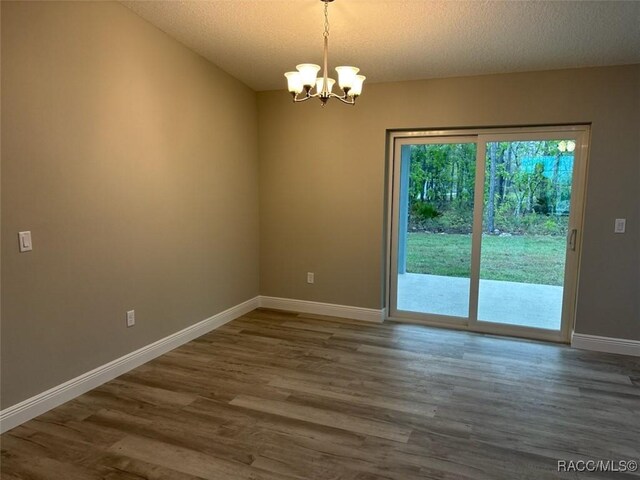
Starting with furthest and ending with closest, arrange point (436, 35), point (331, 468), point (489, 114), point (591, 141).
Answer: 1. point (489, 114)
2. point (591, 141)
3. point (436, 35)
4. point (331, 468)

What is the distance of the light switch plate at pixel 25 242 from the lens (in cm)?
231

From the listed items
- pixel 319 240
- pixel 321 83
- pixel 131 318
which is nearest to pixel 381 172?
pixel 319 240

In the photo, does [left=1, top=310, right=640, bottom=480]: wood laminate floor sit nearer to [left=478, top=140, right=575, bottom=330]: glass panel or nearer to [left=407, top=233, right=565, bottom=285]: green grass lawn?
[left=478, top=140, right=575, bottom=330]: glass panel

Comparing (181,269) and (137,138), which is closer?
(137,138)

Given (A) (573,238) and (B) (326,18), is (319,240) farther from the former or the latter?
(A) (573,238)

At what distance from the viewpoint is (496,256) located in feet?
13.4

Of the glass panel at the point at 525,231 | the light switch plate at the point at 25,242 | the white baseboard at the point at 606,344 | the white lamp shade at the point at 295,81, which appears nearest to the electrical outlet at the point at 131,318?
the light switch plate at the point at 25,242

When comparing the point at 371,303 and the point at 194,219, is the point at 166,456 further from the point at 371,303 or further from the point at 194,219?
the point at 371,303

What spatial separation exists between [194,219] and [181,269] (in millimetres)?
480

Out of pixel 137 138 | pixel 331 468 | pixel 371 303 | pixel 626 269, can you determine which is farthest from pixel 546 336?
pixel 137 138

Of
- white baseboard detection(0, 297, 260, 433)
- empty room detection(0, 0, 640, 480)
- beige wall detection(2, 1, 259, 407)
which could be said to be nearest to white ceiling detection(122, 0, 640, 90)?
empty room detection(0, 0, 640, 480)

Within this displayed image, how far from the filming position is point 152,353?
3365mm

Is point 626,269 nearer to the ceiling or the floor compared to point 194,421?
nearer to the ceiling

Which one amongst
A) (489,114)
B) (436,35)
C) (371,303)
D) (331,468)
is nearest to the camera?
(331,468)
